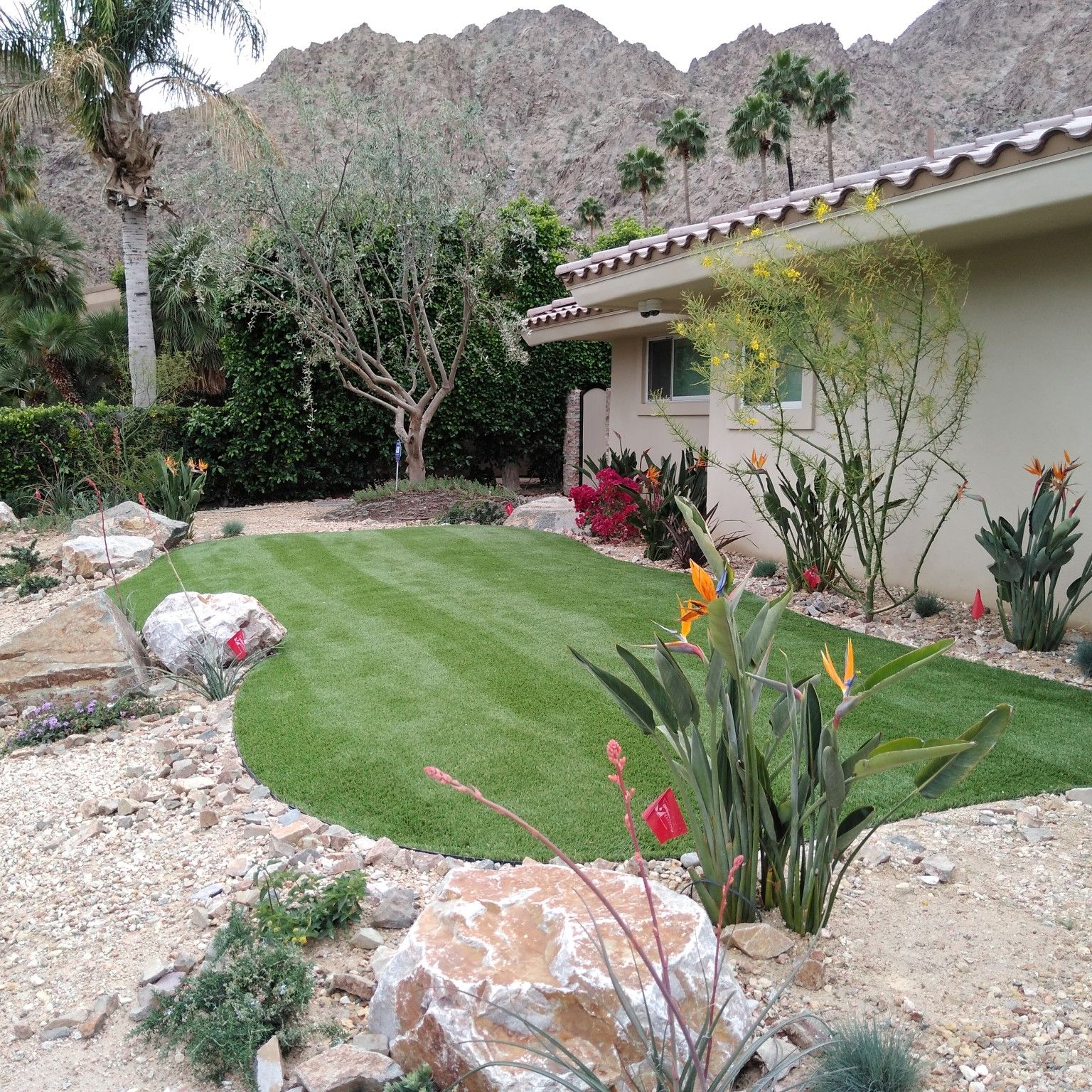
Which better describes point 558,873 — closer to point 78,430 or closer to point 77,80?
point 78,430

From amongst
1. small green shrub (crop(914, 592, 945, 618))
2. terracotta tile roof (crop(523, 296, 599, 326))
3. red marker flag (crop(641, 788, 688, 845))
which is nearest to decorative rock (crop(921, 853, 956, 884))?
red marker flag (crop(641, 788, 688, 845))

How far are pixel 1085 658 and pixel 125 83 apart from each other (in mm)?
15625

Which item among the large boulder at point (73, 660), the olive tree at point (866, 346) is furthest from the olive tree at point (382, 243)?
the large boulder at point (73, 660)

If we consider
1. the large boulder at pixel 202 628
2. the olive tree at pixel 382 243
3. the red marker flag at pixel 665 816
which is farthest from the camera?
the olive tree at pixel 382 243

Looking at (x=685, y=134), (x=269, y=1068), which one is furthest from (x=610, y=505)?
(x=685, y=134)

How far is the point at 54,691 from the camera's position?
16.8ft

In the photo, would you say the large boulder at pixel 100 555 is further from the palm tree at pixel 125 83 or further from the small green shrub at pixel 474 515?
the palm tree at pixel 125 83

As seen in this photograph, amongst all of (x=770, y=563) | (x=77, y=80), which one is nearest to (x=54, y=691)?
(x=770, y=563)

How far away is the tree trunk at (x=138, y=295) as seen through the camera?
1538 cm

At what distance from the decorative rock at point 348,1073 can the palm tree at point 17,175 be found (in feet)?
55.5

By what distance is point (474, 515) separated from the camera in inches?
468

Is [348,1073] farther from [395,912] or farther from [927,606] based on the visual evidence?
[927,606]

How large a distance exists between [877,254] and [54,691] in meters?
5.69

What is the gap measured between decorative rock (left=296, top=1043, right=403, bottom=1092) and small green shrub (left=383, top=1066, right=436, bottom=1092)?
0.10 feet
